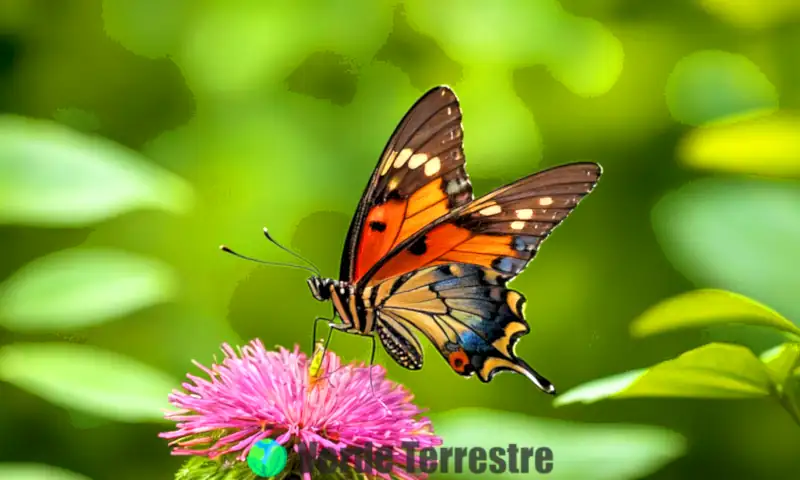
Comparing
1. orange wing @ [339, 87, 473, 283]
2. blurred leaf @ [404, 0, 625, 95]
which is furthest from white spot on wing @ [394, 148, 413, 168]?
blurred leaf @ [404, 0, 625, 95]

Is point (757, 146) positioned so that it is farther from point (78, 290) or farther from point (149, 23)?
point (149, 23)

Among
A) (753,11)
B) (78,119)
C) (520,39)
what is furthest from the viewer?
(78,119)

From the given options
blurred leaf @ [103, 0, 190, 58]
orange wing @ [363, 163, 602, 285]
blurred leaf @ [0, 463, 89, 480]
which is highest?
blurred leaf @ [103, 0, 190, 58]

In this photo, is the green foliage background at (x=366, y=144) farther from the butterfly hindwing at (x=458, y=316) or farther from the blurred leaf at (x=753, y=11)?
the butterfly hindwing at (x=458, y=316)

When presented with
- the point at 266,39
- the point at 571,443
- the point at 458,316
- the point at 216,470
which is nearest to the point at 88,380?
the point at 216,470

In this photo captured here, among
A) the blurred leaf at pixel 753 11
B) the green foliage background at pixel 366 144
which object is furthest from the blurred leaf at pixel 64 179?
the blurred leaf at pixel 753 11

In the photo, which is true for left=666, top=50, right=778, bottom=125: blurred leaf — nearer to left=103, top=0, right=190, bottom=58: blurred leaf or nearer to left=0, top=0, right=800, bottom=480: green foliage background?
left=0, top=0, right=800, bottom=480: green foliage background
